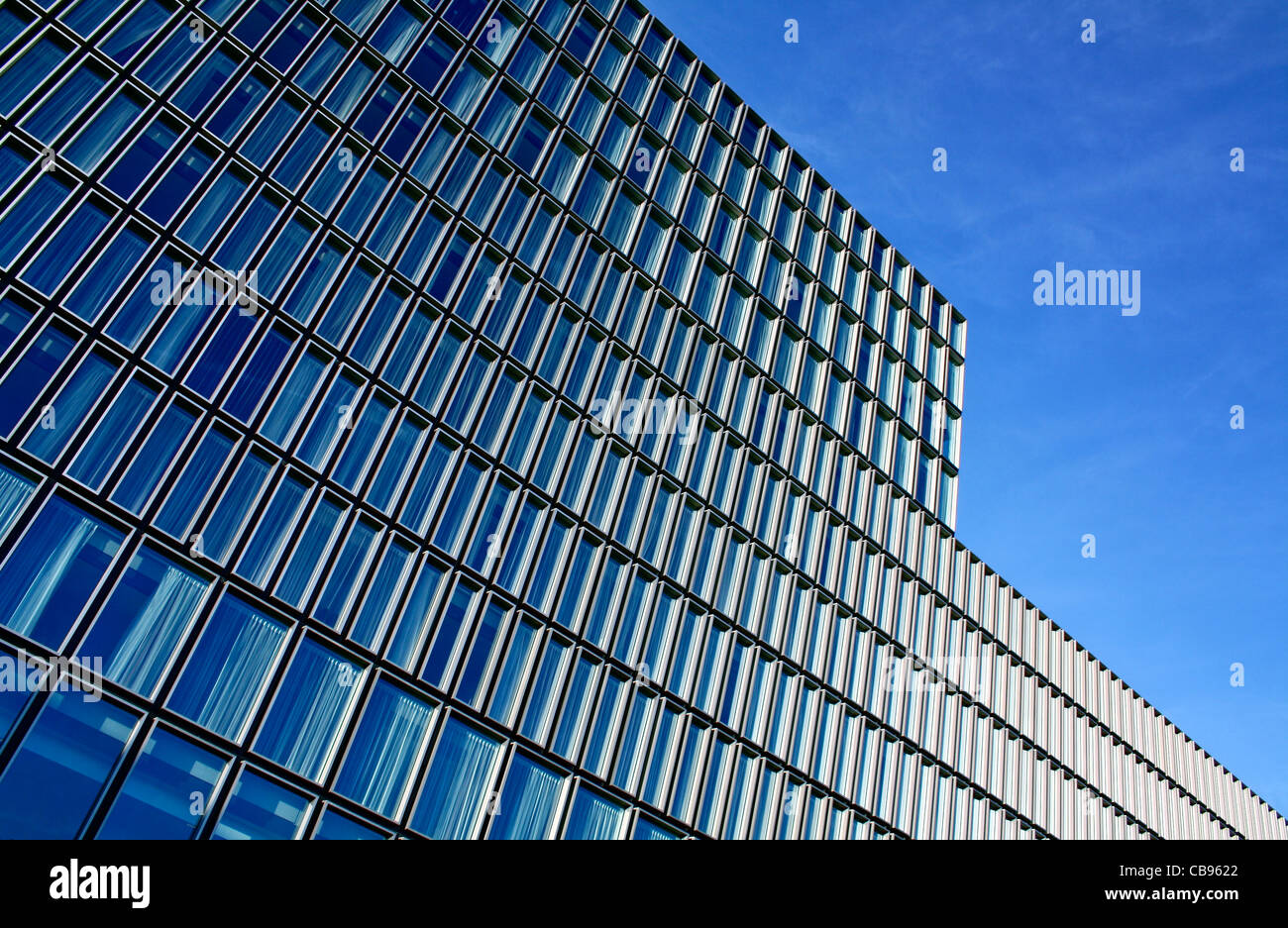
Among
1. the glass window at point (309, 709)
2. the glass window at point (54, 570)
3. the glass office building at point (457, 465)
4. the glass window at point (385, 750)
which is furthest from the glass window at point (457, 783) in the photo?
the glass window at point (54, 570)

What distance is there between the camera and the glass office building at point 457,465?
2034cm

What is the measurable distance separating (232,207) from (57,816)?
44.4 ft

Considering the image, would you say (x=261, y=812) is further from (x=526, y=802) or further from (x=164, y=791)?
(x=526, y=802)

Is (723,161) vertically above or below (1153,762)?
above

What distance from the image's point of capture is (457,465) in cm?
2600

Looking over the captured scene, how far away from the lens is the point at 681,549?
99.0ft

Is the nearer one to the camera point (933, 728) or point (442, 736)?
point (442, 736)

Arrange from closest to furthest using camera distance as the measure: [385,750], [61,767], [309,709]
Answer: [61,767]
[309,709]
[385,750]

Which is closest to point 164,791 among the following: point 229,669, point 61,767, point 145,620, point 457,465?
point 61,767

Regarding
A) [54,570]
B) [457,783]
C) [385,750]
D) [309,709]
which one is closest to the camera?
[54,570]

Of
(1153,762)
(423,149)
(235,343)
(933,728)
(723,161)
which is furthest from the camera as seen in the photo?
(1153,762)
